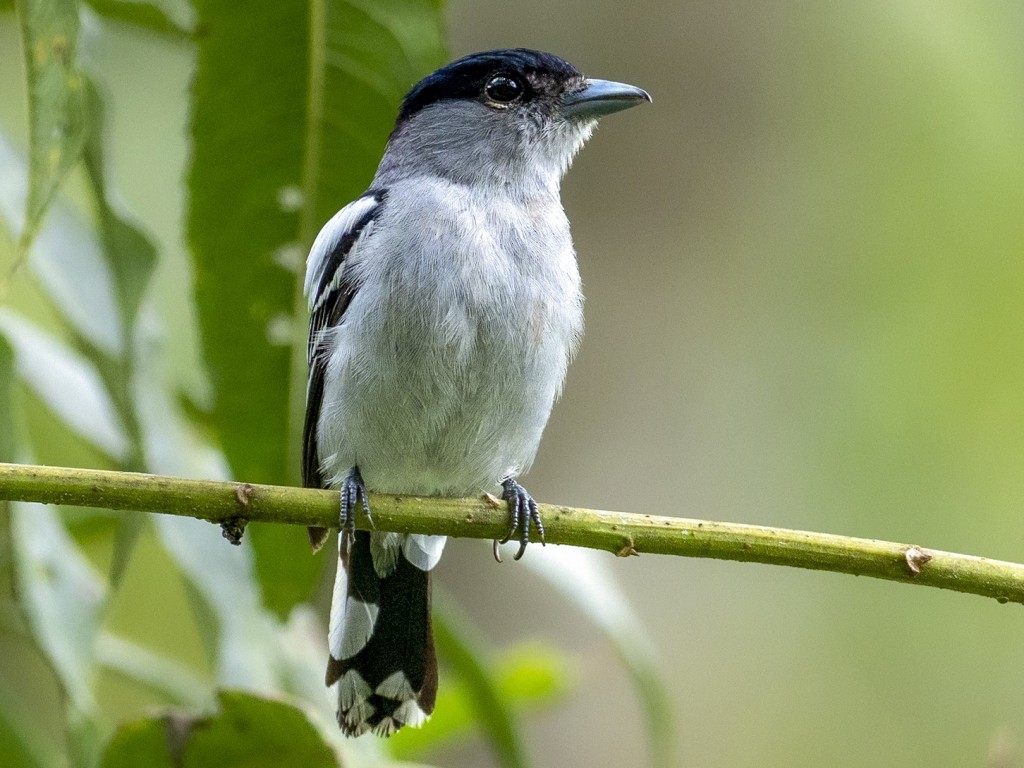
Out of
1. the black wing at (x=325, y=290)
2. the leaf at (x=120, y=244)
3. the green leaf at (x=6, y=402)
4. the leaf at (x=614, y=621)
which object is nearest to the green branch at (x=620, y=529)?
the green leaf at (x=6, y=402)

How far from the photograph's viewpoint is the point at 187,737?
292 centimetres

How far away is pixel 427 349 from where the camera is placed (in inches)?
134

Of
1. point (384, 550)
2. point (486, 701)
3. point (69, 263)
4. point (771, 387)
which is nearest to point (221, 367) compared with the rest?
point (69, 263)

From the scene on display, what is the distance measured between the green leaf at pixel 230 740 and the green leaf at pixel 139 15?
74.2 inches

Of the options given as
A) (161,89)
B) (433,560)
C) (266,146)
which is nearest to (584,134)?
(266,146)

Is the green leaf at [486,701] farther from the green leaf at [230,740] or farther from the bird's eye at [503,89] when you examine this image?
the bird's eye at [503,89]

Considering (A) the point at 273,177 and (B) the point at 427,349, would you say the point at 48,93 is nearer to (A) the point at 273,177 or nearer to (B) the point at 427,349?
(A) the point at 273,177

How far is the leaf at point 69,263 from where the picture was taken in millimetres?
3445

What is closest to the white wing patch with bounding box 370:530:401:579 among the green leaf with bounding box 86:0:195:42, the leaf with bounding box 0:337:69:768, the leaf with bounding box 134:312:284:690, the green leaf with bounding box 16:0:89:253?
the leaf with bounding box 134:312:284:690

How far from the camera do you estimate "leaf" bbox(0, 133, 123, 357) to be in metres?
3.45

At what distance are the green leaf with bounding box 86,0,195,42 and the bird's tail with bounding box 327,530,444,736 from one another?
1.64 m

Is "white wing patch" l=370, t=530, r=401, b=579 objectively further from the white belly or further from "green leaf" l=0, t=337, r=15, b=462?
"green leaf" l=0, t=337, r=15, b=462

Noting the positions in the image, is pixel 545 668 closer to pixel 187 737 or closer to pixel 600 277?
pixel 187 737

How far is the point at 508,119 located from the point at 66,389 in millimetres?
1713
